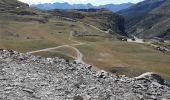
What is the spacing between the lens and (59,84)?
46656 mm

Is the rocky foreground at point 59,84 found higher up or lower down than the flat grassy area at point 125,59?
higher up

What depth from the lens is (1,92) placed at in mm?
39781

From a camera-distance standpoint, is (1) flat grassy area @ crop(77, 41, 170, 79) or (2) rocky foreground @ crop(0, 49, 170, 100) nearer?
(2) rocky foreground @ crop(0, 49, 170, 100)

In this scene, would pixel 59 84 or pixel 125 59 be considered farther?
pixel 125 59

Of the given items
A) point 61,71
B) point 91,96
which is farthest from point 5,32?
point 91,96

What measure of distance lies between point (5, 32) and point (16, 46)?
4878 centimetres

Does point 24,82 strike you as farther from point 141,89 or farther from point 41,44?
point 41,44

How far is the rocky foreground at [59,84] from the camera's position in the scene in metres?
42.2

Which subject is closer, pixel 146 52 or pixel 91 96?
pixel 91 96

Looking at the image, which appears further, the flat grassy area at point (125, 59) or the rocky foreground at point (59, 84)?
the flat grassy area at point (125, 59)

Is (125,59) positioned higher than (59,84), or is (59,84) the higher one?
(59,84)

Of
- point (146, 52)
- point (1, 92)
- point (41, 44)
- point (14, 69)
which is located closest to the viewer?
point (1, 92)

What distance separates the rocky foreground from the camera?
138ft

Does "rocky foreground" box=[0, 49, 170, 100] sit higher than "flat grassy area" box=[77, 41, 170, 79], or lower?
higher
